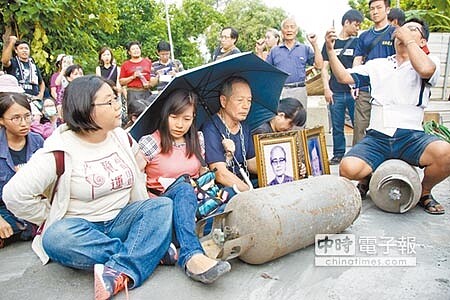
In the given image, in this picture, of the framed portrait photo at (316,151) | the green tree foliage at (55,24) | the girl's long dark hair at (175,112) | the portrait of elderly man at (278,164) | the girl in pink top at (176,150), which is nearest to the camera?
the girl in pink top at (176,150)

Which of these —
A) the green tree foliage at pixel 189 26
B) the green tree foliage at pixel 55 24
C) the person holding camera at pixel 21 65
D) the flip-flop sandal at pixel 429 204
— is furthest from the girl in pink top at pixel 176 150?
the green tree foliage at pixel 189 26

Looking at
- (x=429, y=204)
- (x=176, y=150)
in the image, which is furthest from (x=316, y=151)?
(x=176, y=150)

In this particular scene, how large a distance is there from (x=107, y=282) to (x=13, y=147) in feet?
4.65

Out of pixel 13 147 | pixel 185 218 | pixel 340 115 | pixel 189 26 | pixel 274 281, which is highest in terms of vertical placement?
pixel 189 26

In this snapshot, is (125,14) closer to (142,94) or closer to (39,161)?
(142,94)

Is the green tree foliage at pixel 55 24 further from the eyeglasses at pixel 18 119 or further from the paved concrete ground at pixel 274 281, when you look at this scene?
the paved concrete ground at pixel 274 281

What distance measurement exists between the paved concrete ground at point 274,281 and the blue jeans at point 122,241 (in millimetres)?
135

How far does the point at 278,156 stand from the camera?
3.39 m

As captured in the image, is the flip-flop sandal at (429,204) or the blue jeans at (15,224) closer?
the blue jeans at (15,224)

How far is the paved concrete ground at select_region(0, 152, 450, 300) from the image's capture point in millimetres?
2389

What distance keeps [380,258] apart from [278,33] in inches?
182

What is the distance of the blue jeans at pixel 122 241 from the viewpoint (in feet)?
7.84

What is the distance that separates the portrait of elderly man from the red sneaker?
141 centimetres

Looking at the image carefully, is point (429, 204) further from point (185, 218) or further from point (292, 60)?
point (292, 60)
